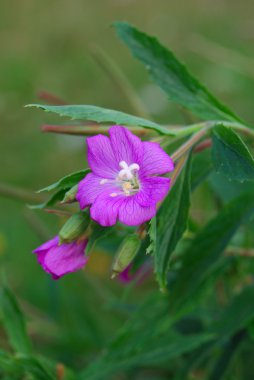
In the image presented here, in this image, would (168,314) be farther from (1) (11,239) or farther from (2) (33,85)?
(2) (33,85)

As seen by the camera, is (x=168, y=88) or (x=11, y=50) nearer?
(x=168, y=88)

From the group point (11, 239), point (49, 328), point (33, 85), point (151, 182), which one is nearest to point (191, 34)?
point (33, 85)

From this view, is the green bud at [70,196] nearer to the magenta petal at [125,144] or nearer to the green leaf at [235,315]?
the magenta petal at [125,144]

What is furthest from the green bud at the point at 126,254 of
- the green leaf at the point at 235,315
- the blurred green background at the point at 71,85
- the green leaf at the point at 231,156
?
the blurred green background at the point at 71,85

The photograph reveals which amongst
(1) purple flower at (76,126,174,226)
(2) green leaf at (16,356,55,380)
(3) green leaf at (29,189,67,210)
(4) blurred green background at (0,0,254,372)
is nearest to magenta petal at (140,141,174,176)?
(1) purple flower at (76,126,174,226)

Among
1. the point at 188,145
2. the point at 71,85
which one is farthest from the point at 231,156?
the point at 71,85

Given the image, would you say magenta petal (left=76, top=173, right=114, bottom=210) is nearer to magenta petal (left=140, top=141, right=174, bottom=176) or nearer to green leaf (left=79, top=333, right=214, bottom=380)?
magenta petal (left=140, top=141, right=174, bottom=176)
